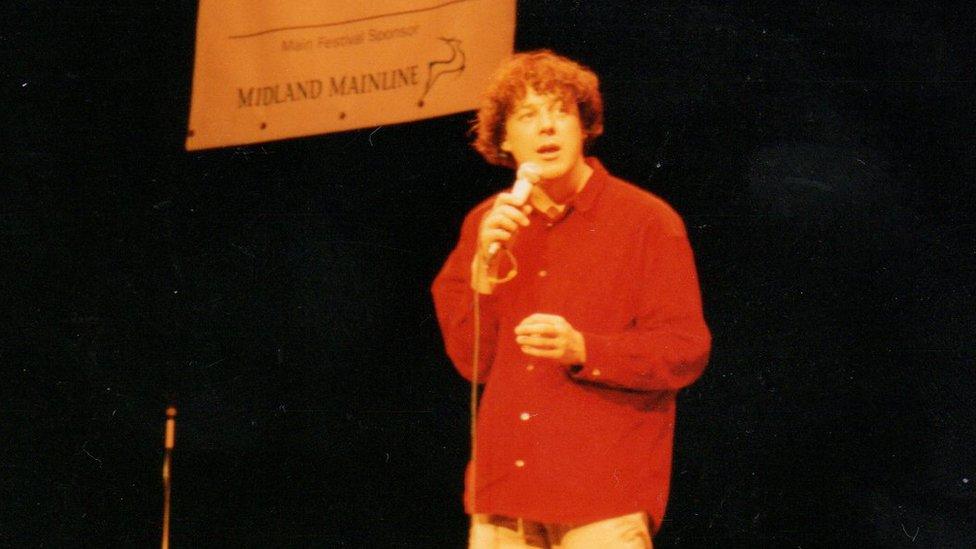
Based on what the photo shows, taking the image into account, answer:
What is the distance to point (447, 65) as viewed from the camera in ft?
9.29

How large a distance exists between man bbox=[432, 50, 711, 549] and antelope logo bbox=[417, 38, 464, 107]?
23.9 inches

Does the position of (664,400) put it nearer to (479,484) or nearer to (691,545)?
(479,484)

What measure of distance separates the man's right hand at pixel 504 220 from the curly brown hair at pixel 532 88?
35cm

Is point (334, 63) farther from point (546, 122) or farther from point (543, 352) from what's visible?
point (543, 352)

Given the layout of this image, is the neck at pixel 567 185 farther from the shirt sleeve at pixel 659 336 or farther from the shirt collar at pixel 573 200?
the shirt sleeve at pixel 659 336

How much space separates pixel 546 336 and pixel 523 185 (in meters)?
0.27

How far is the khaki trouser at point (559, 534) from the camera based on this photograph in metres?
1.93

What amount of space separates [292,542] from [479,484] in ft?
4.25

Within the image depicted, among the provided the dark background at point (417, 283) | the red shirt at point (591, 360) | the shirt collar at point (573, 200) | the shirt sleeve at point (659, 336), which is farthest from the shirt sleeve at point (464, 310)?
the dark background at point (417, 283)

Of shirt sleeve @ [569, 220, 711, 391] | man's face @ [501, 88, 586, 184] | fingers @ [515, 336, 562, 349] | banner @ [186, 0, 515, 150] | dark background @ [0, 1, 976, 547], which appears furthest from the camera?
banner @ [186, 0, 515, 150]

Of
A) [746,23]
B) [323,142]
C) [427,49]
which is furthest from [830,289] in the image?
[323,142]

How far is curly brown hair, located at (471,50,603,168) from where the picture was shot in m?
2.20

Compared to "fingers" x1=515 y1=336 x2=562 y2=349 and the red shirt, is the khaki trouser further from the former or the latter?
"fingers" x1=515 y1=336 x2=562 y2=349

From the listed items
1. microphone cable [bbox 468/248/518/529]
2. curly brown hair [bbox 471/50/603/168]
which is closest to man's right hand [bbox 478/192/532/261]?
microphone cable [bbox 468/248/518/529]
